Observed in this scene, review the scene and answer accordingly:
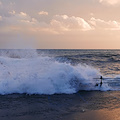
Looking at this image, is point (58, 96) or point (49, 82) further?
point (49, 82)

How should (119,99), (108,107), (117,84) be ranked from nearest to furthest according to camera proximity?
(108,107)
(119,99)
(117,84)

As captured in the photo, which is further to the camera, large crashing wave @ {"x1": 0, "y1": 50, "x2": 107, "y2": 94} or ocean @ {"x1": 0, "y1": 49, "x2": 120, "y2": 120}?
large crashing wave @ {"x1": 0, "y1": 50, "x2": 107, "y2": 94}

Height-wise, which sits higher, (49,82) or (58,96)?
(49,82)

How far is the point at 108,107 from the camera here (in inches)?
226

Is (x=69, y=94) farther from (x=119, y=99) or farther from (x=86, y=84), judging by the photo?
(x=119, y=99)

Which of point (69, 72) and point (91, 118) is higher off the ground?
point (69, 72)

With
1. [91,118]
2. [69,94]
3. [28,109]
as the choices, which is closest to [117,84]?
[69,94]

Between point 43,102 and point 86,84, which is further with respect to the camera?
point 86,84

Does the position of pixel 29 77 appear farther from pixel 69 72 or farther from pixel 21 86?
pixel 69 72

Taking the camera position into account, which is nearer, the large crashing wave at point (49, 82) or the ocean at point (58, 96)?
the ocean at point (58, 96)

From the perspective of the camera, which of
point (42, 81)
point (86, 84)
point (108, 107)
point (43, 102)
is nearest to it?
point (108, 107)

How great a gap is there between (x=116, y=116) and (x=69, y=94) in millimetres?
2865

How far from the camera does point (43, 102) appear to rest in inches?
243

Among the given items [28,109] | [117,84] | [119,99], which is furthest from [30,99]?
[117,84]
